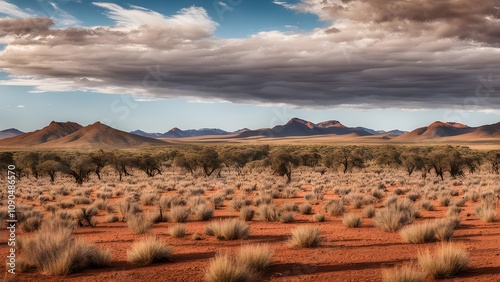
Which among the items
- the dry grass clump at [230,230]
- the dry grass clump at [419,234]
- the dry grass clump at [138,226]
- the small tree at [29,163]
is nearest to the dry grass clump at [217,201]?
the dry grass clump at [138,226]

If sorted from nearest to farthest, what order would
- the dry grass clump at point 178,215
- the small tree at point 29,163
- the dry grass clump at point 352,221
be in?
the dry grass clump at point 352,221 → the dry grass clump at point 178,215 → the small tree at point 29,163

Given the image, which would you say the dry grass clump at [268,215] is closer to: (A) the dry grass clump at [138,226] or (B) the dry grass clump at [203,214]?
(B) the dry grass clump at [203,214]

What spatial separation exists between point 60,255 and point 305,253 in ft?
22.2

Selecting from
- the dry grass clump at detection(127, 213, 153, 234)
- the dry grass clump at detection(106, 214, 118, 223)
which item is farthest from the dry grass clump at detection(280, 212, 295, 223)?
the dry grass clump at detection(106, 214, 118, 223)

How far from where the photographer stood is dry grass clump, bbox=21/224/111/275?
9.83 meters

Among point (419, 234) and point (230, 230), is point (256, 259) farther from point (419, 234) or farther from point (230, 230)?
point (419, 234)

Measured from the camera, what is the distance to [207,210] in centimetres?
1955

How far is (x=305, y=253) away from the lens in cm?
1221

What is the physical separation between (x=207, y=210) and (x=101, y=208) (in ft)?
26.8

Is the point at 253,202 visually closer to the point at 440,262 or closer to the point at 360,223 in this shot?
the point at 360,223

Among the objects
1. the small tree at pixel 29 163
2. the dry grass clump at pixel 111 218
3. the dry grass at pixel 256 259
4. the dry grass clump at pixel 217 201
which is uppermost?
the small tree at pixel 29 163

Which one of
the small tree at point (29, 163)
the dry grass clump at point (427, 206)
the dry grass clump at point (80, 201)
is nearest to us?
the dry grass clump at point (427, 206)

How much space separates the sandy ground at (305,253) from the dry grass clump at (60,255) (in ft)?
0.80

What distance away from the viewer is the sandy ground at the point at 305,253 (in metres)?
9.82
